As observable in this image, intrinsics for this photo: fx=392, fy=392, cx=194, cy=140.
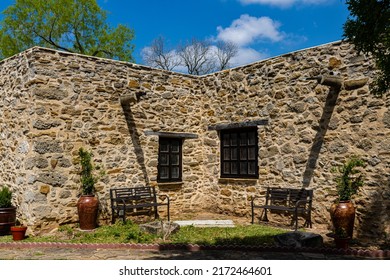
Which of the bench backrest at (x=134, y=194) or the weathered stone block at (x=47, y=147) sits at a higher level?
the weathered stone block at (x=47, y=147)

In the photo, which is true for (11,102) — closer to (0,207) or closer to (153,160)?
(0,207)

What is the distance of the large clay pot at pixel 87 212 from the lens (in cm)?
797

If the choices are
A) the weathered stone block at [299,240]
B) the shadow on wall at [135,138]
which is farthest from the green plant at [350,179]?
the shadow on wall at [135,138]

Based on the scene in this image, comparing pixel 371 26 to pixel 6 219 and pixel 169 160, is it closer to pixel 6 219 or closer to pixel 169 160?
pixel 169 160

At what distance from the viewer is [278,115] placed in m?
8.96

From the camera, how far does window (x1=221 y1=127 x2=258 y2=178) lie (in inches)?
379

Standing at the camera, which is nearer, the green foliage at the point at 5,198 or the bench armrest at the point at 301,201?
the bench armrest at the point at 301,201

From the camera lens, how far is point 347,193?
7305mm

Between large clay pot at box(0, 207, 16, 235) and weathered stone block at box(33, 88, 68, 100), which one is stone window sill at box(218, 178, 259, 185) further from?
large clay pot at box(0, 207, 16, 235)

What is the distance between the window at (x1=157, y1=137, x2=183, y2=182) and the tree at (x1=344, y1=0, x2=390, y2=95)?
5.84m

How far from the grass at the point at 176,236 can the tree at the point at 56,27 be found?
1605 cm

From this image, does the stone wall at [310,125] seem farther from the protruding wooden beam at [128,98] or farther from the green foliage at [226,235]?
the protruding wooden beam at [128,98]

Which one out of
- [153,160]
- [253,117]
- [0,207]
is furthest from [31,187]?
[253,117]
